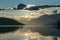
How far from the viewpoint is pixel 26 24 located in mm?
10641

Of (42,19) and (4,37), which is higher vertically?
(42,19)

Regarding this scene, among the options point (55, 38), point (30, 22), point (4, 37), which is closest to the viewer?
point (55, 38)

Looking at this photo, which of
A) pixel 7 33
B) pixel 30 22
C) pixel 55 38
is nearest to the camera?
pixel 55 38

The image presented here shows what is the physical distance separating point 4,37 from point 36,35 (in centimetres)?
129

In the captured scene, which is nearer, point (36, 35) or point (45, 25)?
point (36, 35)

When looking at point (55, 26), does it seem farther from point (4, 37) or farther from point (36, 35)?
point (4, 37)

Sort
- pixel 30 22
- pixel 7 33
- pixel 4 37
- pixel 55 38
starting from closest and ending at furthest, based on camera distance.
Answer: pixel 55 38 → pixel 4 37 → pixel 7 33 → pixel 30 22

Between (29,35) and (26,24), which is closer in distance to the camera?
(29,35)

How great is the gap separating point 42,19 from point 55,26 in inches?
32.7

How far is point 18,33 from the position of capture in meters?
9.93

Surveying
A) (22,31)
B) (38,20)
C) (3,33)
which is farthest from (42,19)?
(3,33)

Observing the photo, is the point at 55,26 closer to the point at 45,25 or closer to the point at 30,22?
the point at 45,25

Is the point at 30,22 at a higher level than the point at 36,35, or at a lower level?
higher

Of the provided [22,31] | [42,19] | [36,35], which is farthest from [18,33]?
[42,19]
